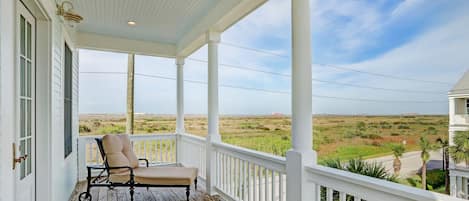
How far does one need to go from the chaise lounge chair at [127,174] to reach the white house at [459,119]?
3087 millimetres

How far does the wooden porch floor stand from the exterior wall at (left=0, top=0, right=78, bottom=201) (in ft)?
2.66

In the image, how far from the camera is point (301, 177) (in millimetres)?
A: 2361

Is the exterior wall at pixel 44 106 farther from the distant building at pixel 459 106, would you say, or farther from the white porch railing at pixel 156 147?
the white porch railing at pixel 156 147

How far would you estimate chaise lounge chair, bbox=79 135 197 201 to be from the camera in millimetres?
3988

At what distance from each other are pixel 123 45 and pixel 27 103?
3.71 meters

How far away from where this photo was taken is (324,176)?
2.18m

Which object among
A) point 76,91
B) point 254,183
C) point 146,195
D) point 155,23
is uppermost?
point 155,23

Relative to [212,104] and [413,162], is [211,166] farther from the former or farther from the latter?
[413,162]

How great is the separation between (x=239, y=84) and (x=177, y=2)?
2506mm

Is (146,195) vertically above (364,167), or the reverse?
(364,167)

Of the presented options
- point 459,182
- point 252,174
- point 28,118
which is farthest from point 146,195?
point 459,182

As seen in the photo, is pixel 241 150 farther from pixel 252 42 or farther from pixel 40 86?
pixel 252 42

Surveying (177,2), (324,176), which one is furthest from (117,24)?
(324,176)

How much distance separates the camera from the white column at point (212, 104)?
14.5 feet
